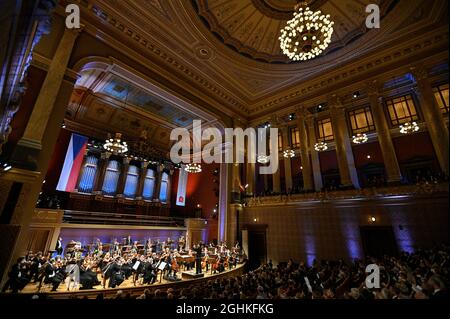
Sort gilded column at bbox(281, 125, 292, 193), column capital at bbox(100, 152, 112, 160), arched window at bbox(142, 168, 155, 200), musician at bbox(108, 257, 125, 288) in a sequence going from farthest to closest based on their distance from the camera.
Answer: arched window at bbox(142, 168, 155, 200)
column capital at bbox(100, 152, 112, 160)
gilded column at bbox(281, 125, 292, 193)
musician at bbox(108, 257, 125, 288)

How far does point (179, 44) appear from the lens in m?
8.91

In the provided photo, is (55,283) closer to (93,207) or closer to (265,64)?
(93,207)

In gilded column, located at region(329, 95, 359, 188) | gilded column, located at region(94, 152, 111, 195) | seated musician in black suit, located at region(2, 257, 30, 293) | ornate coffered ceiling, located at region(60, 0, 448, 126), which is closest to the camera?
seated musician in black suit, located at region(2, 257, 30, 293)

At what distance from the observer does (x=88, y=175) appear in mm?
13445

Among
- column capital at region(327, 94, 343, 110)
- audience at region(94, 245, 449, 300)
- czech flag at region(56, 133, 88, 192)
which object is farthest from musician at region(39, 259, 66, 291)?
column capital at region(327, 94, 343, 110)

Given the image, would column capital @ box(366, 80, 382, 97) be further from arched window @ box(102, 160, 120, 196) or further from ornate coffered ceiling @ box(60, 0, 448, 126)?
arched window @ box(102, 160, 120, 196)

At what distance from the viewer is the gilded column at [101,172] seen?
13491mm

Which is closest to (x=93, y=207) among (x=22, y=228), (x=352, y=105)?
(x=22, y=228)

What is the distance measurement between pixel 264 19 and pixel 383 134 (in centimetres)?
681

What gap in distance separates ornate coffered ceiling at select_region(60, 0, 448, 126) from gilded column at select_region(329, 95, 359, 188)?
45.7 inches

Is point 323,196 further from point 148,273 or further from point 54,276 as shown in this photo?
point 54,276

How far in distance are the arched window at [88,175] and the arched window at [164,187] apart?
4795 millimetres

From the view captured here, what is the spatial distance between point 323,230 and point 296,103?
6.90 m

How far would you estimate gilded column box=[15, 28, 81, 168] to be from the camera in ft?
17.6
